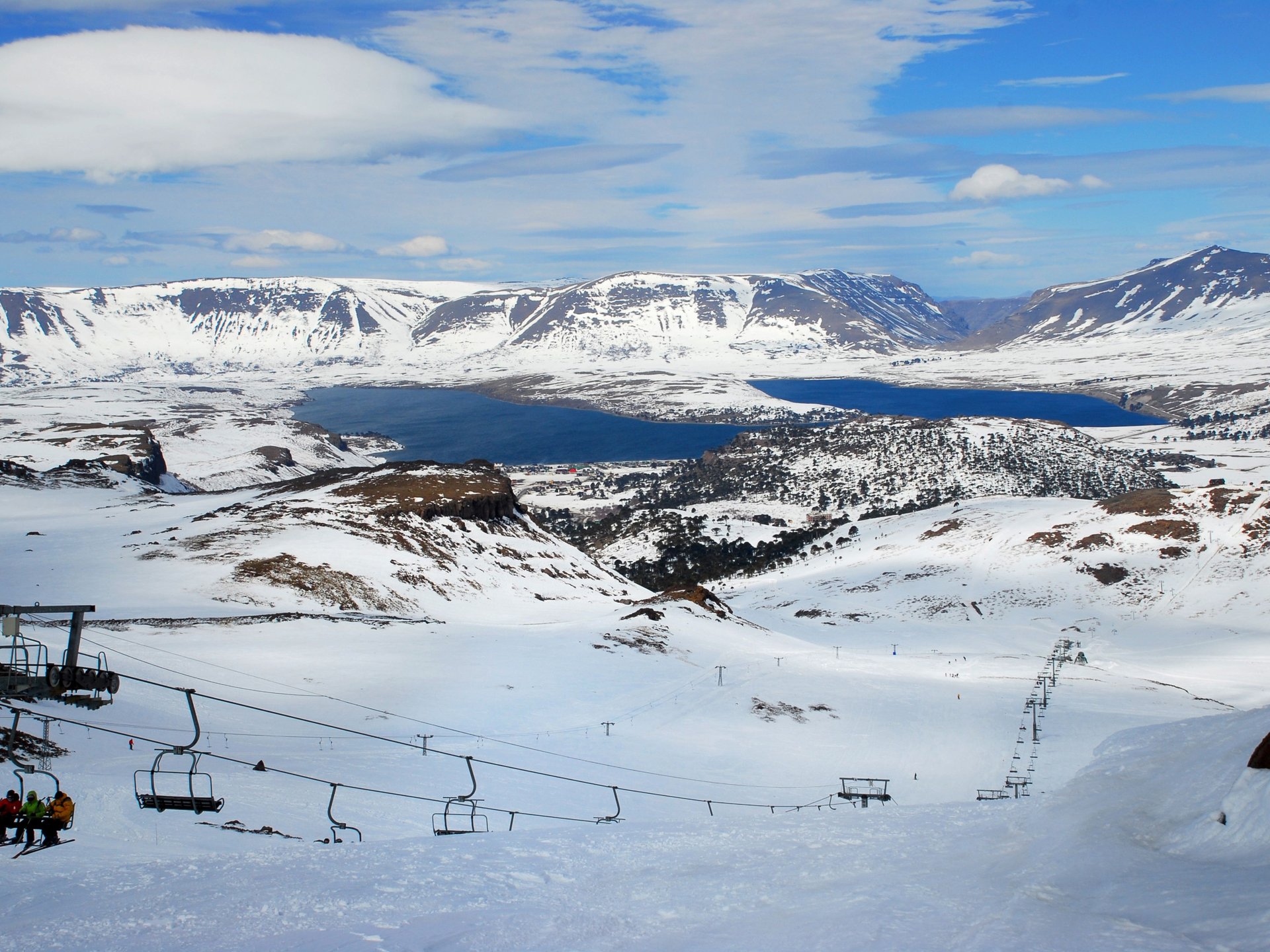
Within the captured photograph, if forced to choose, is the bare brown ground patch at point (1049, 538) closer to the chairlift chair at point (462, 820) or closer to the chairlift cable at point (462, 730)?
the chairlift cable at point (462, 730)

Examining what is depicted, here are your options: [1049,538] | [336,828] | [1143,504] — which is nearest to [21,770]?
[336,828]

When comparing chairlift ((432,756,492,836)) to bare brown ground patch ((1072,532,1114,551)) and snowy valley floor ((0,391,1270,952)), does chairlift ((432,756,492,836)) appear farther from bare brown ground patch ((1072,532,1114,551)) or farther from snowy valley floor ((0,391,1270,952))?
bare brown ground patch ((1072,532,1114,551))

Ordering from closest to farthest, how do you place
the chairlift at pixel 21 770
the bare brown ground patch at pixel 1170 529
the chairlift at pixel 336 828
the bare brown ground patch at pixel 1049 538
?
the chairlift at pixel 21 770 → the chairlift at pixel 336 828 → the bare brown ground patch at pixel 1170 529 → the bare brown ground patch at pixel 1049 538

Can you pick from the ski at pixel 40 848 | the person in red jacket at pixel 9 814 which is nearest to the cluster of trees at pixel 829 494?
the ski at pixel 40 848

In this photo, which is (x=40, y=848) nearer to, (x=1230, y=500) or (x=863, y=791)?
(x=863, y=791)

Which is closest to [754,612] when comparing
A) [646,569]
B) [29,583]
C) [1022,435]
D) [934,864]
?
[646,569]
